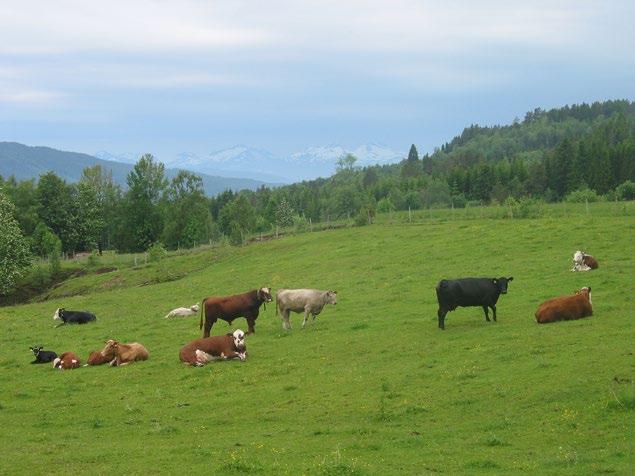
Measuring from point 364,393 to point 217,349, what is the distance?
23.0ft

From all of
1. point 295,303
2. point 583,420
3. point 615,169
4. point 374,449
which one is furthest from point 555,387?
point 615,169

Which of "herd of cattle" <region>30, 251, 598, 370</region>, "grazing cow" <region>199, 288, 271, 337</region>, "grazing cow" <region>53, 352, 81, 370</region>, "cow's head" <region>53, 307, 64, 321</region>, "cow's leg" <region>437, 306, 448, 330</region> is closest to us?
"herd of cattle" <region>30, 251, 598, 370</region>

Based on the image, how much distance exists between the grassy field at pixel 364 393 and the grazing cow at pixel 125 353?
49cm

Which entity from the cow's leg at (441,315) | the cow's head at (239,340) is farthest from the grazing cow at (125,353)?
the cow's leg at (441,315)

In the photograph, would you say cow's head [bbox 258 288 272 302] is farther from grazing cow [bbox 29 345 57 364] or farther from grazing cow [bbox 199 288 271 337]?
grazing cow [bbox 29 345 57 364]

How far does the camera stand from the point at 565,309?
75.4 feet

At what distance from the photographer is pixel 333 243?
57.4 meters

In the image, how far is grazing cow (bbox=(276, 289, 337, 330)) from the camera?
27703 millimetres

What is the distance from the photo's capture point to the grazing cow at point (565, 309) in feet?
75.4

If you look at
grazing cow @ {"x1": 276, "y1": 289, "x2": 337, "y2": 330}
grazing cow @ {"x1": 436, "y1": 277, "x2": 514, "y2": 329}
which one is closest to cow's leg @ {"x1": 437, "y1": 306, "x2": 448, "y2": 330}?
grazing cow @ {"x1": 436, "y1": 277, "x2": 514, "y2": 329}

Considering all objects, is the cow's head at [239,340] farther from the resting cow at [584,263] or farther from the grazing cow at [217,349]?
the resting cow at [584,263]

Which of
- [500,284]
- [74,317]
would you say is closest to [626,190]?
[500,284]

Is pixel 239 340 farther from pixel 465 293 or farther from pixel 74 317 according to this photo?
pixel 74 317

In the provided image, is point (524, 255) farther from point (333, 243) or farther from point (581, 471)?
point (581, 471)
